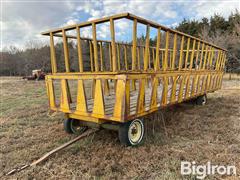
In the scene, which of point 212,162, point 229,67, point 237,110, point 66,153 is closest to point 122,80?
point 66,153

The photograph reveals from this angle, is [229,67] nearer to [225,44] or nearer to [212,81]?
[225,44]

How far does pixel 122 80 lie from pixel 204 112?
139 inches

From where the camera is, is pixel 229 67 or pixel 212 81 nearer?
pixel 212 81

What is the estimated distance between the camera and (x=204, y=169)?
2.10 metres

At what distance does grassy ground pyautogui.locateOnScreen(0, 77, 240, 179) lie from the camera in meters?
2.08

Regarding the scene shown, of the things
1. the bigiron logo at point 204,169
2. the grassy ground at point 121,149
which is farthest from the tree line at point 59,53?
the bigiron logo at point 204,169

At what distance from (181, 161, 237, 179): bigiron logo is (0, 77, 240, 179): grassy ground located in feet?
0.24

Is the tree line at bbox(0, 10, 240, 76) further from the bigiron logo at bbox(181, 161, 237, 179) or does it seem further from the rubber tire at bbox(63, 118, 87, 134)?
the bigiron logo at bbox(181, 161, 237, 179)

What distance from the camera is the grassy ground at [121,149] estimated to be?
2.08 meters

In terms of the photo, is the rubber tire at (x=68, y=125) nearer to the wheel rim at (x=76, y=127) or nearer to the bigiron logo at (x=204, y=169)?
the wheel rim at (x=76, y=127)

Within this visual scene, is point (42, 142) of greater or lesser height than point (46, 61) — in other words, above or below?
below

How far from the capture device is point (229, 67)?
17.6 meters

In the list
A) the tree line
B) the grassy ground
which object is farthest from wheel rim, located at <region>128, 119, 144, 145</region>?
the tree line

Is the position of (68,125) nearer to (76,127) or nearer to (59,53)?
(76,127)
